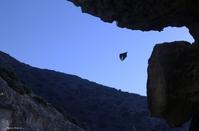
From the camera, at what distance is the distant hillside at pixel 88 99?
175ft

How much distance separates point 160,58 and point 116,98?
2302 inches

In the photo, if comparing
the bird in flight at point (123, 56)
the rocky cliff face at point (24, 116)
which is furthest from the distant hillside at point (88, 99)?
the bird in flight at point (123, 56)

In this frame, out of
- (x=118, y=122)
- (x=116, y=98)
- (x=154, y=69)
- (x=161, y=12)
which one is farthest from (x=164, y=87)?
(x=116, y=98)

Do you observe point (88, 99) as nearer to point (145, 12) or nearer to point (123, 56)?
point (123, 56)

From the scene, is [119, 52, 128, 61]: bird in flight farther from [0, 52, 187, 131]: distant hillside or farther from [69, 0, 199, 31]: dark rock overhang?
[0, 52, 187, 131]: distant hillside

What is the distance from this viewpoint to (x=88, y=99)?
59188 millimetres

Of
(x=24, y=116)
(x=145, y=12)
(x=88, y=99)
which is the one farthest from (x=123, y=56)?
(x=88, y=99)

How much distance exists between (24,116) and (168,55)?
25.6 meters

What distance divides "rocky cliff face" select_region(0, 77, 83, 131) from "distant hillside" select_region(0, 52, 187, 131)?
661 inches

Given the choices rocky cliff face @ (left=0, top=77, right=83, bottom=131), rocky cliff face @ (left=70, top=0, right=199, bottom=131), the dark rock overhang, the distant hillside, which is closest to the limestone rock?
rocky cliff face @ (left=70, top=0, right=199, bottom=131)

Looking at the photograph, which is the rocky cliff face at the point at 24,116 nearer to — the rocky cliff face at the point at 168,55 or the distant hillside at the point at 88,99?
the distant hillside at the point at 88,99

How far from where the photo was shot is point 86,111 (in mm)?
55688

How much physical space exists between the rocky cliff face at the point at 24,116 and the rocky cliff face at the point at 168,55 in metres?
20.2

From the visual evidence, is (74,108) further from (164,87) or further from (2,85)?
(164,87)
